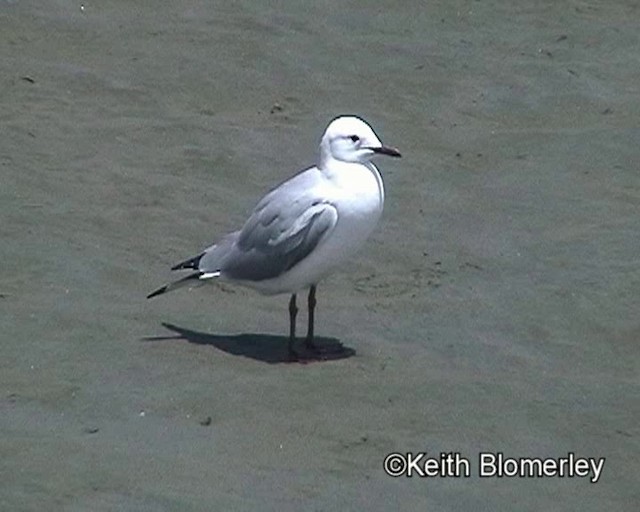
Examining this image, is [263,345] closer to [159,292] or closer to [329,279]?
[159,292]

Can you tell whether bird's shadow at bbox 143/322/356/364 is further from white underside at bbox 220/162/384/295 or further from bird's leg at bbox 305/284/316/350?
white underside at bbox 220/162/384/295

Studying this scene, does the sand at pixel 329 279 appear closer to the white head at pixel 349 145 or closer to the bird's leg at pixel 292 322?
the bird's leg at pixel 292 322

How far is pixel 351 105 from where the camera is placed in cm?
1213

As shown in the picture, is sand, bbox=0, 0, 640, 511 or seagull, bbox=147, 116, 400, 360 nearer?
sand, bbox=0, 0, 640, 511

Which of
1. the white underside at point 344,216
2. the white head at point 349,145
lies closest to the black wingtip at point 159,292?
the white underside at point 344,216

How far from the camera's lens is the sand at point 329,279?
23.8 feet

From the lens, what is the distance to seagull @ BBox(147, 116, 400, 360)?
8.50 meters

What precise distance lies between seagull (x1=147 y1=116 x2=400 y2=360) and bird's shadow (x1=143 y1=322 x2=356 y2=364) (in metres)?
0.05

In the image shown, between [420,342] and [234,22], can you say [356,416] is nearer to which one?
[420,342]

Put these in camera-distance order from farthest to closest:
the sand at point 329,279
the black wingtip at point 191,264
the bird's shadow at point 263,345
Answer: the black wingtip at point 191,264 < the bird's shadow at point 263,345 < the sand at point 329,279

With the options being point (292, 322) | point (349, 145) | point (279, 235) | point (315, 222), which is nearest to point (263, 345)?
point (292, 322)

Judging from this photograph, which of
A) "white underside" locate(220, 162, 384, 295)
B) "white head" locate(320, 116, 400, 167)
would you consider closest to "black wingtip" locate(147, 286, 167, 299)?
"white underside" locate(220, 162, 384, 295)

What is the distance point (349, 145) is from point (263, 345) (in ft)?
3.15

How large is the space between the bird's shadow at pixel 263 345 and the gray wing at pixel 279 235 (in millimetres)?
285
